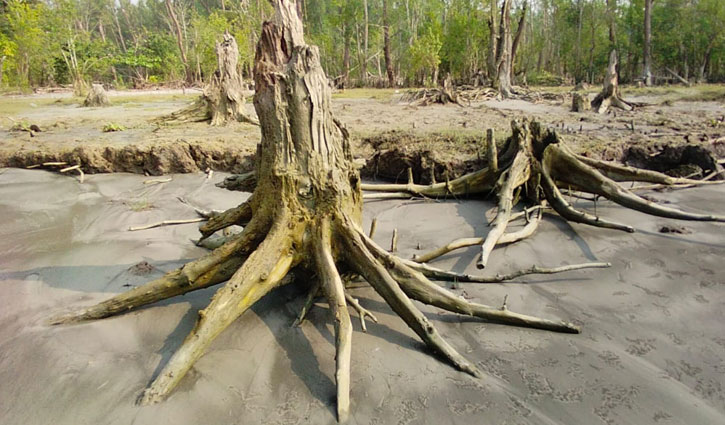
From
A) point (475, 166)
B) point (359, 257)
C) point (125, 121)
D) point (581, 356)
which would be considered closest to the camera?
point (581, 356)

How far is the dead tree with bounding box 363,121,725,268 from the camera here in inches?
197

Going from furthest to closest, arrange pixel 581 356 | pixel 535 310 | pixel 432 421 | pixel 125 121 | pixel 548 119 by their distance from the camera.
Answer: pixel 125 121, pixel 548 119, pixel 535 310, pixel 581 356, pixel 432 421

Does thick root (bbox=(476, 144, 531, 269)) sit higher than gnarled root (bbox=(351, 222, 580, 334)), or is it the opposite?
thick root (bbox=(476, 144, 531, 269))

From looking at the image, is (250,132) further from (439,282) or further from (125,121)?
(439,282)

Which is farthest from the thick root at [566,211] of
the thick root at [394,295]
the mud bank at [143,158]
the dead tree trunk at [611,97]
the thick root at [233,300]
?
the dead tree trunk at [611,97]

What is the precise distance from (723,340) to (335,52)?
37.9 m

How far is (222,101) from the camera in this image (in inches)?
464

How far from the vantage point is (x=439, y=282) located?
4.00m

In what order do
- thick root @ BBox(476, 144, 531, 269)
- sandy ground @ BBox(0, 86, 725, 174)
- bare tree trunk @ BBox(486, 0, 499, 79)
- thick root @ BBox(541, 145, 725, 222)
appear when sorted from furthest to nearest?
bare tree trunk @ BBox(486, 0, 499, 79)
sandy ground @ BBox(0, 86, 725, 174)
thick root @ BBox(541, 145, 725, 222)
thick root @ BBox(476, 144, 531, 269)

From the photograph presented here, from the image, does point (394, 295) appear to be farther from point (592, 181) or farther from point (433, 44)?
point (433, 44)

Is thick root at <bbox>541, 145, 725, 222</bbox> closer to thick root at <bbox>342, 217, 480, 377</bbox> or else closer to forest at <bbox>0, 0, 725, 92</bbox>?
thick root at <bbox>342, 217, 480, 377</bbox>

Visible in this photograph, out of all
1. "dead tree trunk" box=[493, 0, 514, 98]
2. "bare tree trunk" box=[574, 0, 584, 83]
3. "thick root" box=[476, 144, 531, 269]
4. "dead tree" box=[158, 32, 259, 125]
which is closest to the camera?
"thick root" box=[476, 144, 531, 269]

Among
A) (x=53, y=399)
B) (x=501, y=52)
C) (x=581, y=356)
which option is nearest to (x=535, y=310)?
(x=581, y=356)

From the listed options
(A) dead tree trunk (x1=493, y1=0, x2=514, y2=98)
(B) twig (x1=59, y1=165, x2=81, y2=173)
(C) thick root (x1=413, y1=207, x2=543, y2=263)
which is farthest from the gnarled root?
(A) dead tree trunk (x1=493, y1=0, x2=514, y2=98)
